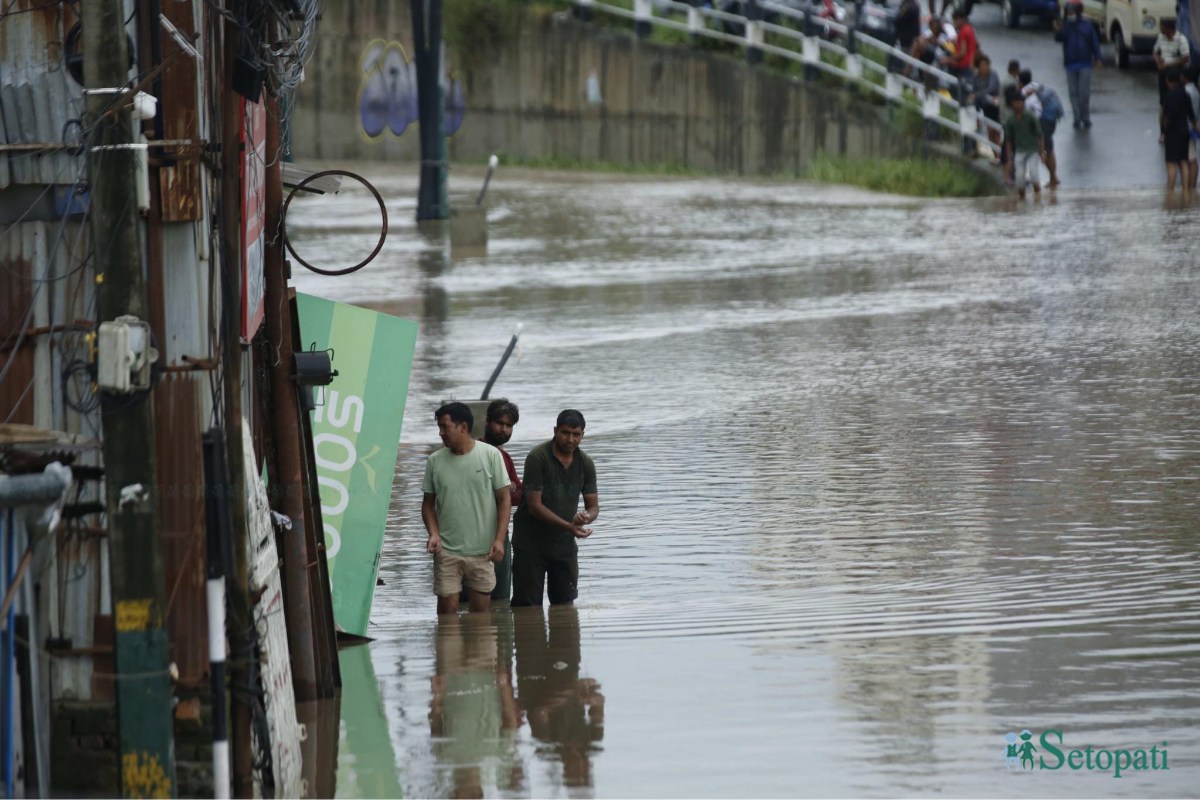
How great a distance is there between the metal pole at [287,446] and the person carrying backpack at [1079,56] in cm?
2404

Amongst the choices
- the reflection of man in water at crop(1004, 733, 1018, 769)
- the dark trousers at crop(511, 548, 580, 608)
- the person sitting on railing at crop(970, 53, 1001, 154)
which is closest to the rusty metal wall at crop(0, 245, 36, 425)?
the dark trousers at crop(511, 548, 580, 608)

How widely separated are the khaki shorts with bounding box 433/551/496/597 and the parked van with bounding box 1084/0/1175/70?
25.1 metres

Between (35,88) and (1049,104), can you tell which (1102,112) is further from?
(35,88)

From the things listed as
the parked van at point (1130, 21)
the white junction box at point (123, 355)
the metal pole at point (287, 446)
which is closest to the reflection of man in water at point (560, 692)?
the metal pole at point (287, 446)

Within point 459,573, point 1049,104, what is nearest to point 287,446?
point 459,573

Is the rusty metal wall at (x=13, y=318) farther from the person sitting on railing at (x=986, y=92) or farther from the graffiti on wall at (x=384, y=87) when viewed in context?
the graffiti on wall at (x=384, y=87)

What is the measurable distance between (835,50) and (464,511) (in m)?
25.3

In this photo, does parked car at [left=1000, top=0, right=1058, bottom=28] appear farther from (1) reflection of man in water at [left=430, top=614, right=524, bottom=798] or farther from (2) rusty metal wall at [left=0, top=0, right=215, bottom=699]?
(2) rusty metal wall at [left=0, top=0, right=215, bottom=699]

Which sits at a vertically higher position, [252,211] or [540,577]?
[252,211]

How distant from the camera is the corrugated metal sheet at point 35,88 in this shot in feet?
24.9

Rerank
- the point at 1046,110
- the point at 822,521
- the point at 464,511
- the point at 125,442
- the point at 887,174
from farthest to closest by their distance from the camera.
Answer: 1. the point at 887,174
2. the point at 1046,110
3. the point at 822,521
4. the point at 464,511
5. the point at 125,442

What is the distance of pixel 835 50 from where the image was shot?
34531 mm

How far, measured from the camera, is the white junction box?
718 centimetres

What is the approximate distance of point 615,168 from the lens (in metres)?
37.1
